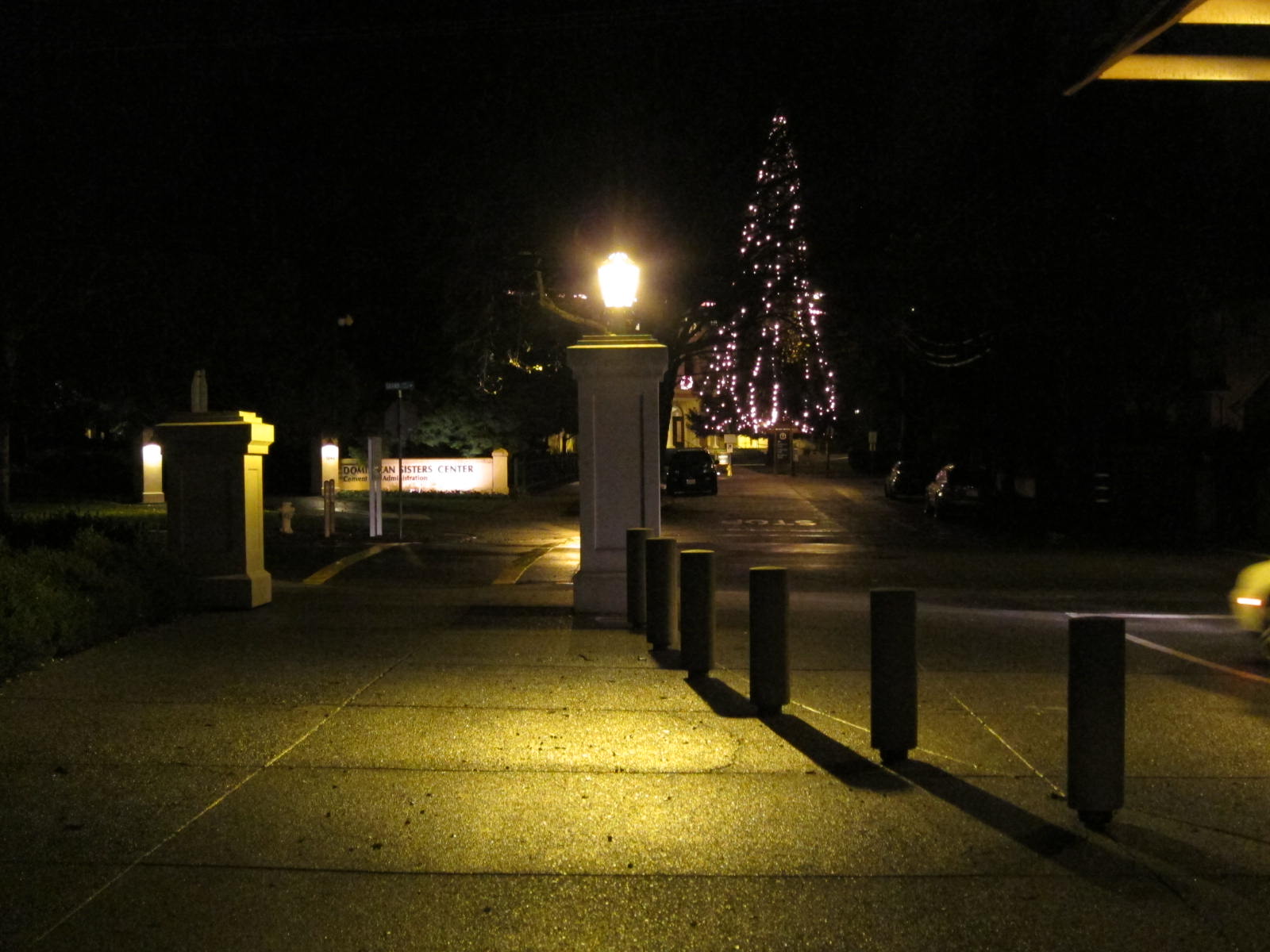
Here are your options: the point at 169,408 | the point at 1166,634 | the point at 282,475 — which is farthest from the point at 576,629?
the point at 282,475

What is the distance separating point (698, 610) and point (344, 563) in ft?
41.0

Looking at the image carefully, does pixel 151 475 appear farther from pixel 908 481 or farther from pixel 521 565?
pixel 908 481

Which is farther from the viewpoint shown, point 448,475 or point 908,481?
point 908,481

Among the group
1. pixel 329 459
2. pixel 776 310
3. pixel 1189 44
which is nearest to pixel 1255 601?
pixel 1189 44

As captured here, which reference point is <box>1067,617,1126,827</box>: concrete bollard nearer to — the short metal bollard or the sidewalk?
the sidewalk

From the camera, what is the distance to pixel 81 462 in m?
42.3

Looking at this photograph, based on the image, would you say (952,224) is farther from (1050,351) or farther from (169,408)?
(169,408)

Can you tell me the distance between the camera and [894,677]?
278 inches

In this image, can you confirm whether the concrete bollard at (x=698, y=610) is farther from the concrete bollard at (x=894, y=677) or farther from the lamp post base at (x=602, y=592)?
the lamp post base at (x=602, y=592)

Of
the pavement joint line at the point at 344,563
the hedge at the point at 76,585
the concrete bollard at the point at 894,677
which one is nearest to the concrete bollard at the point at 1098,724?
the concrete bollard at the point at 894,677

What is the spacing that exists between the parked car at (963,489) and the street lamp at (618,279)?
76.5ft

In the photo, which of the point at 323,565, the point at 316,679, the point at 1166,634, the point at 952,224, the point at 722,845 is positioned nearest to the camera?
the point at 722,845

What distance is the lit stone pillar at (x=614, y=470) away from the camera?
12.6 m

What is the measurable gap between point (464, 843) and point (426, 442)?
39.4 m
